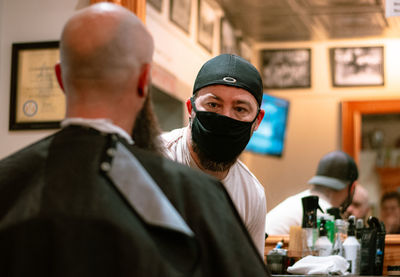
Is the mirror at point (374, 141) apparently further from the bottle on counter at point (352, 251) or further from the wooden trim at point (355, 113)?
the bottle on counter at point (352, 251)

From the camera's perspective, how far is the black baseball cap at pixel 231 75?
2562 mm

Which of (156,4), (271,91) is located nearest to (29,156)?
(156,4)

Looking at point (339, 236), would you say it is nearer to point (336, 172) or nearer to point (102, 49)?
point (336, 172)

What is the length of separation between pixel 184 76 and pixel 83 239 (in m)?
3.64

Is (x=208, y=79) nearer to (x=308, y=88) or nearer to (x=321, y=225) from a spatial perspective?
(x=321, y=225)

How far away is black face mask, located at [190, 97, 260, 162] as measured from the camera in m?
2.47

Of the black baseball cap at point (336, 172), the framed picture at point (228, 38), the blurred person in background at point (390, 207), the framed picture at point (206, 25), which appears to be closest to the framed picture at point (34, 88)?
the black baseball cap at point (336, 172)

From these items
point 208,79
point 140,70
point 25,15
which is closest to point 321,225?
point 208,79

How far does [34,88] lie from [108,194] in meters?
2.24

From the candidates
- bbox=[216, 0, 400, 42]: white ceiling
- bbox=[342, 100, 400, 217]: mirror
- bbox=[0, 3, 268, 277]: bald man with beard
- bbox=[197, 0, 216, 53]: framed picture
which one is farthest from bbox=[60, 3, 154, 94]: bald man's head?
bbox=[342, 100, 400, 217]: mirror

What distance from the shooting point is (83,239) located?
124cm

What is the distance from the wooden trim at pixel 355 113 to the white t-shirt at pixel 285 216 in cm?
267

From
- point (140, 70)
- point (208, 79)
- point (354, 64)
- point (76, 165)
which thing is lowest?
point (76, 165)

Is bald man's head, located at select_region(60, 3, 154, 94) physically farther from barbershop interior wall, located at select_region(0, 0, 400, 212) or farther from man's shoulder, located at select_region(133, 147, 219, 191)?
barbershop interior wall, located at select_region(0, 0, 400, 212)
